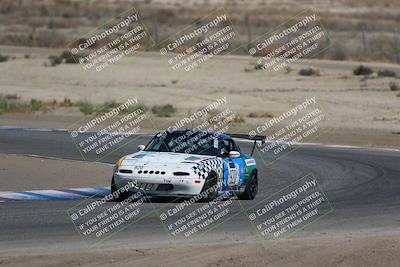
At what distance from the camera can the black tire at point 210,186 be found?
16.9m

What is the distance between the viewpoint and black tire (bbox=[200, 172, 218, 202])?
666 inches

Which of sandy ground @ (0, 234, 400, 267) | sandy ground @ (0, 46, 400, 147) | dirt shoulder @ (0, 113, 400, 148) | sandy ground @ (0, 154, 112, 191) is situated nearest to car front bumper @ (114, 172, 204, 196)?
sandy ground @ (0, 154, 112, 191)

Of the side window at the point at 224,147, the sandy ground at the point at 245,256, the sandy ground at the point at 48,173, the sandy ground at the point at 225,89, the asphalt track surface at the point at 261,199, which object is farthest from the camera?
the sandy ground at the point at 225,89

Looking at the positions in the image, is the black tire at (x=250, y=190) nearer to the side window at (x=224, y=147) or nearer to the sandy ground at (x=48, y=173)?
the side window at (x=224, y=147)

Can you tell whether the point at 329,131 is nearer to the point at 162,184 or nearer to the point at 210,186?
the point at 210,186

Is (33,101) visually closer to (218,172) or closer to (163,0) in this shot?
(218,172)

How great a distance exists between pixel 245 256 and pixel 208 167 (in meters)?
4.48

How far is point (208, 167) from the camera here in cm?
1705

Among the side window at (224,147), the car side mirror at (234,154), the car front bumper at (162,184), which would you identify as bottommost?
the car side mirror at (234,154)

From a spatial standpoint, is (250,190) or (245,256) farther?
(250,190)

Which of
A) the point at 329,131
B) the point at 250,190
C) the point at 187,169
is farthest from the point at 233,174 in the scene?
the point at 329,131

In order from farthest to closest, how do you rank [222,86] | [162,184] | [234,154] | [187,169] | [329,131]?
1. [222,86]
2. [329,131]
3. [234,154]
4. [187,169]
5. [162,184]

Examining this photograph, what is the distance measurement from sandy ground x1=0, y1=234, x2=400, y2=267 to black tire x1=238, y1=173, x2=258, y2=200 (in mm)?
4323

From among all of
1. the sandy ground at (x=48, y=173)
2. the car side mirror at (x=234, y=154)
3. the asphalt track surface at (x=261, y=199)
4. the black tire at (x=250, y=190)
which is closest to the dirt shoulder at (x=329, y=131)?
the asphalt track surface at (x=261, y=199)
